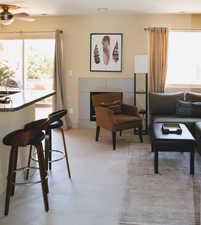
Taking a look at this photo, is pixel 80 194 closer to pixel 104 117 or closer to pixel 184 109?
pixel 104 117

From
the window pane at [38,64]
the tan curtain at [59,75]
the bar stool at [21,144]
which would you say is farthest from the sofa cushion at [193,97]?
the bar stool at [21,144]

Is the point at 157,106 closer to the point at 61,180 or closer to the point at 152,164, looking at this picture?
the point at 152,164

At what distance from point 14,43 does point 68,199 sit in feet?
15.6

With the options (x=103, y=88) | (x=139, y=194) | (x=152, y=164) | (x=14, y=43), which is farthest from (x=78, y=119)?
(x=139, y=194)

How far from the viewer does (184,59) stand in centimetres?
684

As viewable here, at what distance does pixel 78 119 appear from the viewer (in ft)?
23.8

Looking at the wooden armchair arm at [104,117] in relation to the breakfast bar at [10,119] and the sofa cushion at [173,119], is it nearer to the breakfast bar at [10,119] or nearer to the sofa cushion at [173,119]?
the sofa cushion at [173,119]

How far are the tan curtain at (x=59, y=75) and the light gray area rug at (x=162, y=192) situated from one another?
257 centimetres

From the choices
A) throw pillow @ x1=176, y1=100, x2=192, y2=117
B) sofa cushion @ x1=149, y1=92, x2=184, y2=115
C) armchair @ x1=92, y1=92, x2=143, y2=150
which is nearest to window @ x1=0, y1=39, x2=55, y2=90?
armchair @ x1=92, y1=92, x2=143, y2=150

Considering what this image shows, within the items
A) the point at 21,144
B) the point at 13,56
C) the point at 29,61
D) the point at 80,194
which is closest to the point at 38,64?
the point at 29,61

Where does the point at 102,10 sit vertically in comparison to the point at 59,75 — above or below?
above

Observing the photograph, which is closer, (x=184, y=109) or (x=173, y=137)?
(x=173, y=137)

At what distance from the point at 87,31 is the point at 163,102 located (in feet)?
7.27

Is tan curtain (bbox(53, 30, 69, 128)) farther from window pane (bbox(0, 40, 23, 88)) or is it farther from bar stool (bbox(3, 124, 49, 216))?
bar stool (bbox(3, 124, 49, 216))
